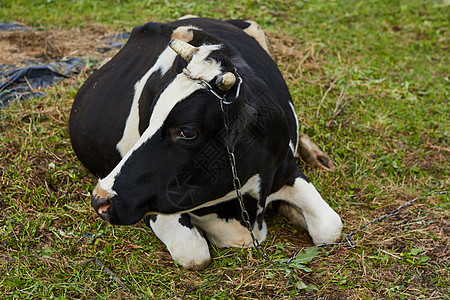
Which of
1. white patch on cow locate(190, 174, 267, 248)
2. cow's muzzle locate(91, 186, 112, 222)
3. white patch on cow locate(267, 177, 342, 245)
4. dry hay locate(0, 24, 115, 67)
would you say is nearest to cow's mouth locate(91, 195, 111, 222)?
cow's muzzle locate(91, 186, 112, 222)

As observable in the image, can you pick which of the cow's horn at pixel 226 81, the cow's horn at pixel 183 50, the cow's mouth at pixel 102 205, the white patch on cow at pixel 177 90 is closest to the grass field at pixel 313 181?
the cow's mouth at pixel 102 205

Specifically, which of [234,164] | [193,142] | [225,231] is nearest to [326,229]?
[225,231]

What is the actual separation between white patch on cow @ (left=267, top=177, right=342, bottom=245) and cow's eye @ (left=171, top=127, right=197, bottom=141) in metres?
1.14

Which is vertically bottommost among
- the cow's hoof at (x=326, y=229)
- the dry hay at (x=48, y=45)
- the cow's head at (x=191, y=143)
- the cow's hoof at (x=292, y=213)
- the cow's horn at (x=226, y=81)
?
the dry hay at (x=48, y=45)

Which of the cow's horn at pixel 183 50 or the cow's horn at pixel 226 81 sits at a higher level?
the cow's horn at pixel 183 50

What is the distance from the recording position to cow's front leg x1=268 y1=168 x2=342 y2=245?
359 centimetres

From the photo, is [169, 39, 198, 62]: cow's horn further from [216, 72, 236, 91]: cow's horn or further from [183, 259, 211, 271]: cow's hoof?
[183, 259, 211, 271]: cow's hoof

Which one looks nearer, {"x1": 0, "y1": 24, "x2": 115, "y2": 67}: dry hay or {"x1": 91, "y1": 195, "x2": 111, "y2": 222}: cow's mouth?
{"x1": 91, "y1": 195, "x2": 111, "y2": 222}: cow's mouth

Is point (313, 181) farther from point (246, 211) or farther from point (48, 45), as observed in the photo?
point (48, 45)

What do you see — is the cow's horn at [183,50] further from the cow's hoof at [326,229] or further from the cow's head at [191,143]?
the cow's hoof at [326,229]

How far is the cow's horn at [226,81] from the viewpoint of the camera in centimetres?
259

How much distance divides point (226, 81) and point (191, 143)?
347 mm

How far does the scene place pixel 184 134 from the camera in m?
2.67

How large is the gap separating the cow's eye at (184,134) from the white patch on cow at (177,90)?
0.08 metres
